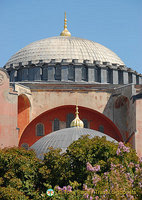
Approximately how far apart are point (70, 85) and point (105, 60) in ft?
18.1

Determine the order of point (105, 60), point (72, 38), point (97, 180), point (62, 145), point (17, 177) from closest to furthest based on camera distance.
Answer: point (97, 180), point (17, 177), point (62, 145), point (105, 60), point (72, 38)

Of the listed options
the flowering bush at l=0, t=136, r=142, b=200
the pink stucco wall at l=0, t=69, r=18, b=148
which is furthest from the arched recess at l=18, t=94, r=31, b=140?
the flowering bush at l=0, t=136, r=142, b=200

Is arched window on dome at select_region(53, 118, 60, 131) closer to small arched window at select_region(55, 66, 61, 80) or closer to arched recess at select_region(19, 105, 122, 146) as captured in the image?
arched recess at select_region(19, 105, 122, 146)

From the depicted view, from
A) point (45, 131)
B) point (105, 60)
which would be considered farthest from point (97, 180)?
point (105, 60)

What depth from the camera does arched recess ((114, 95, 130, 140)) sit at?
120 ft

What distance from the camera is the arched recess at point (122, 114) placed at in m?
36.6

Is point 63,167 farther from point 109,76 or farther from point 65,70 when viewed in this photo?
point 109,76

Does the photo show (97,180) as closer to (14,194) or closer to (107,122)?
(14,194)

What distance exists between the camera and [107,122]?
1475 inches

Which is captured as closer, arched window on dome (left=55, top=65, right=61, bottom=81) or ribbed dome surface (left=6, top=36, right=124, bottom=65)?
arched window on dome (left=55, top=65, right=61, bottom=81)

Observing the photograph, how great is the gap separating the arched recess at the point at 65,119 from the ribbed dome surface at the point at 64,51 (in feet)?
14.1

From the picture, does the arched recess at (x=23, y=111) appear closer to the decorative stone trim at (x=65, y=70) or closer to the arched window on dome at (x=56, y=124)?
the arched window on dome at (x=56, y=124)

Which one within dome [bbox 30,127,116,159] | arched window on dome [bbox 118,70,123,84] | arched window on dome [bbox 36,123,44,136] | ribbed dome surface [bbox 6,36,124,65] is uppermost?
ribbed dome surface [bbox 6,36,124,65]

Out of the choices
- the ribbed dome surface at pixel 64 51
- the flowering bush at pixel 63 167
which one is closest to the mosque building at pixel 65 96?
the ribbed dome surface at pixel 64 51
